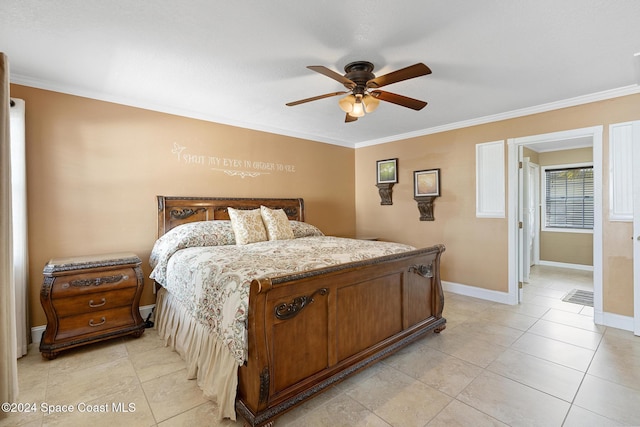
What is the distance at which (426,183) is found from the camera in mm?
4680

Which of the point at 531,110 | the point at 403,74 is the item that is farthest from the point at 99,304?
the point at 531,110

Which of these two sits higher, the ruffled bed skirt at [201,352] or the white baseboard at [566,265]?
the ruffled bed skirt at [201,352]

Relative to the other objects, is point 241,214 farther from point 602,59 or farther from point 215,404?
point 602,59

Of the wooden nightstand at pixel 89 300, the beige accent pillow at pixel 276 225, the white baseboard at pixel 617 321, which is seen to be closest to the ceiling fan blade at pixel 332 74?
the beige accent pillow at pixel 276 225

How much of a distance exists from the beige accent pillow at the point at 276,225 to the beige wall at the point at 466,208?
7.35ft

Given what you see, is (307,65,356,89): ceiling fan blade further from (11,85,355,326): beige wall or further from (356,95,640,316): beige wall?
(11,85,355,326): beige wall

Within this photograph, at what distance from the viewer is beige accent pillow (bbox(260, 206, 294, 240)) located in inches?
141

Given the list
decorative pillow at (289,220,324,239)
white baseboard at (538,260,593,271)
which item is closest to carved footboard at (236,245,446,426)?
decorative pillow at (289,220,324,239)

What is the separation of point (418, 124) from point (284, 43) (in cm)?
280

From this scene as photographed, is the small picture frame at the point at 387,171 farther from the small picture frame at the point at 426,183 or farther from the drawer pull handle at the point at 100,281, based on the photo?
the drawer pull handle at the point at 100,281

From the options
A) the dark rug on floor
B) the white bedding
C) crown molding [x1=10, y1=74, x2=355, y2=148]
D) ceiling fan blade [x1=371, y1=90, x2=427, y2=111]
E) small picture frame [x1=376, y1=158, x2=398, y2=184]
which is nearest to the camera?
the white bedding

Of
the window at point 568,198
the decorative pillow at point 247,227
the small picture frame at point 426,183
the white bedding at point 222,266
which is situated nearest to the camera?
the white bedding at point 222,266

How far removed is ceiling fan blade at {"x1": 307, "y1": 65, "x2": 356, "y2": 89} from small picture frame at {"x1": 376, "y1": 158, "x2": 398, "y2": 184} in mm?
2801

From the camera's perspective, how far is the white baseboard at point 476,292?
3.96 m
